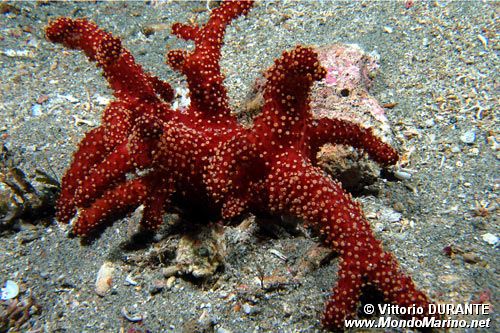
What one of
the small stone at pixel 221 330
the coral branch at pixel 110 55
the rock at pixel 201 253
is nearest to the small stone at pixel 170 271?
the rock at pixel 201 253

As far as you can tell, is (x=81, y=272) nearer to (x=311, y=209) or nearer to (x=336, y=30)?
(x=311, y=209)

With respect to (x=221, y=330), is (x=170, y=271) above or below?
above

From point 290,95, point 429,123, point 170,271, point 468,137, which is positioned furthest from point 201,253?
point 468,137

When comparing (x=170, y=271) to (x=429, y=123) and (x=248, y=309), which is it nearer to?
(x=248, y=309)

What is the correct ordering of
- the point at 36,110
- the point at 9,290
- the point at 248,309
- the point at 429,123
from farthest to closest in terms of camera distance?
the point at 36,110 → the point at 429,123 → the point at 9,290 → the point at 248,309

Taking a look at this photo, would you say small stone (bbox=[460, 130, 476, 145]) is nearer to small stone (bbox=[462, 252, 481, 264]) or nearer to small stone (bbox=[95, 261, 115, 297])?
small stone (bbox=[462, 252, 481, 264])

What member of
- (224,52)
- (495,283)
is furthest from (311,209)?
(224,52)
